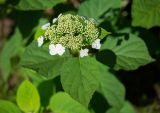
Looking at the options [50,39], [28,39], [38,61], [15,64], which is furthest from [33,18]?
[50,39]

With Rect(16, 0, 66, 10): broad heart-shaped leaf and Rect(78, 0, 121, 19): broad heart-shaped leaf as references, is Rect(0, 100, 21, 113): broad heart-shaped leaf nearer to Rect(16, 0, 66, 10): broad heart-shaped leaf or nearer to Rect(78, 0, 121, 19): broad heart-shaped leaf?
Rect(16, 0, 66, 10): broad heart-shaped leaf

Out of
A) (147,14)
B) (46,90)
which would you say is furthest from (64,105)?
(147,14)

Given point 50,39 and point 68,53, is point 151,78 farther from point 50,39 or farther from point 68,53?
point 50,39

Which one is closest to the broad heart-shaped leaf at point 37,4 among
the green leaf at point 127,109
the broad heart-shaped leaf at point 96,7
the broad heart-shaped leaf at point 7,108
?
the broad heart-shaped leaf at point 96,7

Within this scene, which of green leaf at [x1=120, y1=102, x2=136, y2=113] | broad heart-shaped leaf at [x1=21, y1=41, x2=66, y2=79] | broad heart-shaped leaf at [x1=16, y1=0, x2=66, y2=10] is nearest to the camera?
broad heart-shaped leaf at [x1=21, y1=41, x2=66, y2=79]

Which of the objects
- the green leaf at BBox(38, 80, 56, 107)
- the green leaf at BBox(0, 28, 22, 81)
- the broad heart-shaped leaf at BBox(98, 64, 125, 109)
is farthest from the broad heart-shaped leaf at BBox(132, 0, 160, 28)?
the green leaf at BBox(0, 28, 22, 81)

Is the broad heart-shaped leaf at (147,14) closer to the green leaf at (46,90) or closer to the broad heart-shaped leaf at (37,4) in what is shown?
the broad heart-shaped leaf at (37,4)
